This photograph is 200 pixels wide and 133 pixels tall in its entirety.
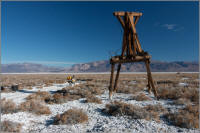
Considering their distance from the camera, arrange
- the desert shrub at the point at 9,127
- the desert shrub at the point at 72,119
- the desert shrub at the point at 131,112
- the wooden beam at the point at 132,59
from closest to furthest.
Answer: the desert shrub at the point at 9,127 < the desert shrub at the point at 72,119 < the desert shrub at the point at 131,112 < the wooden beam at the point at 132,59

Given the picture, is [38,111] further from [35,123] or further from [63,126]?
[63,126]

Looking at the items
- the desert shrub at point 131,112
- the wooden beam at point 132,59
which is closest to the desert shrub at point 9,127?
the desert shrub at point 131,112

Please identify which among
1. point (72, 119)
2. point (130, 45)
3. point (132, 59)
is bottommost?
point (72, 119)

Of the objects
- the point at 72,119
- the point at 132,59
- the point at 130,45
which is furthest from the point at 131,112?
the point at 130,45

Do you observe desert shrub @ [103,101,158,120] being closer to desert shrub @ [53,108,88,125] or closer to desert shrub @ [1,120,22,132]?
desert shrub @ [53,108,88,125]

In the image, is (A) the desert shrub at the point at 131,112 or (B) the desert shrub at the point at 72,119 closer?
(B) the desert shrub at the point at 72,119

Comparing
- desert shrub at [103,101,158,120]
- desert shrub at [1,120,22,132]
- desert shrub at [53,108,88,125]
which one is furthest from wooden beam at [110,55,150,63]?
desert shrub at [1,120,22,132]

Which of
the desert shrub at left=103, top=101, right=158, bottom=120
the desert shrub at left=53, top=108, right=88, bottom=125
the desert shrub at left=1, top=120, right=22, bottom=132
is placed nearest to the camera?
the desert shrub at left=1, top=120, right=22, bottom=132

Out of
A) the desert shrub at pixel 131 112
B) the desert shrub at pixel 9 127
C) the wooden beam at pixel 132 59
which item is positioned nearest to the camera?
the desert shrub at pixel 9 127

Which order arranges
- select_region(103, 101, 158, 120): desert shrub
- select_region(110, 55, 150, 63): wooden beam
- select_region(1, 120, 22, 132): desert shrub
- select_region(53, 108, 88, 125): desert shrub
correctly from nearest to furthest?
1. select_region(1, 120, 22, 132): desert shrub
2. select_region(53, 108, 88, 125): desert shrub
3. select_region(103, 101, 158, 120): desert shrub
4. select_region(110, 55, 150, 63): wooden beam

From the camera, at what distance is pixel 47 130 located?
4.73m

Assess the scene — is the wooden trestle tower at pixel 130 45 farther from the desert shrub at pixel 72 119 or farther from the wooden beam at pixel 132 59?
the desert shrub at pixel 72 119

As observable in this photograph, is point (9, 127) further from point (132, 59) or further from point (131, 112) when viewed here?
point (132, 59)

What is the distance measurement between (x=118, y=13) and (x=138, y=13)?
1477 millimetres
